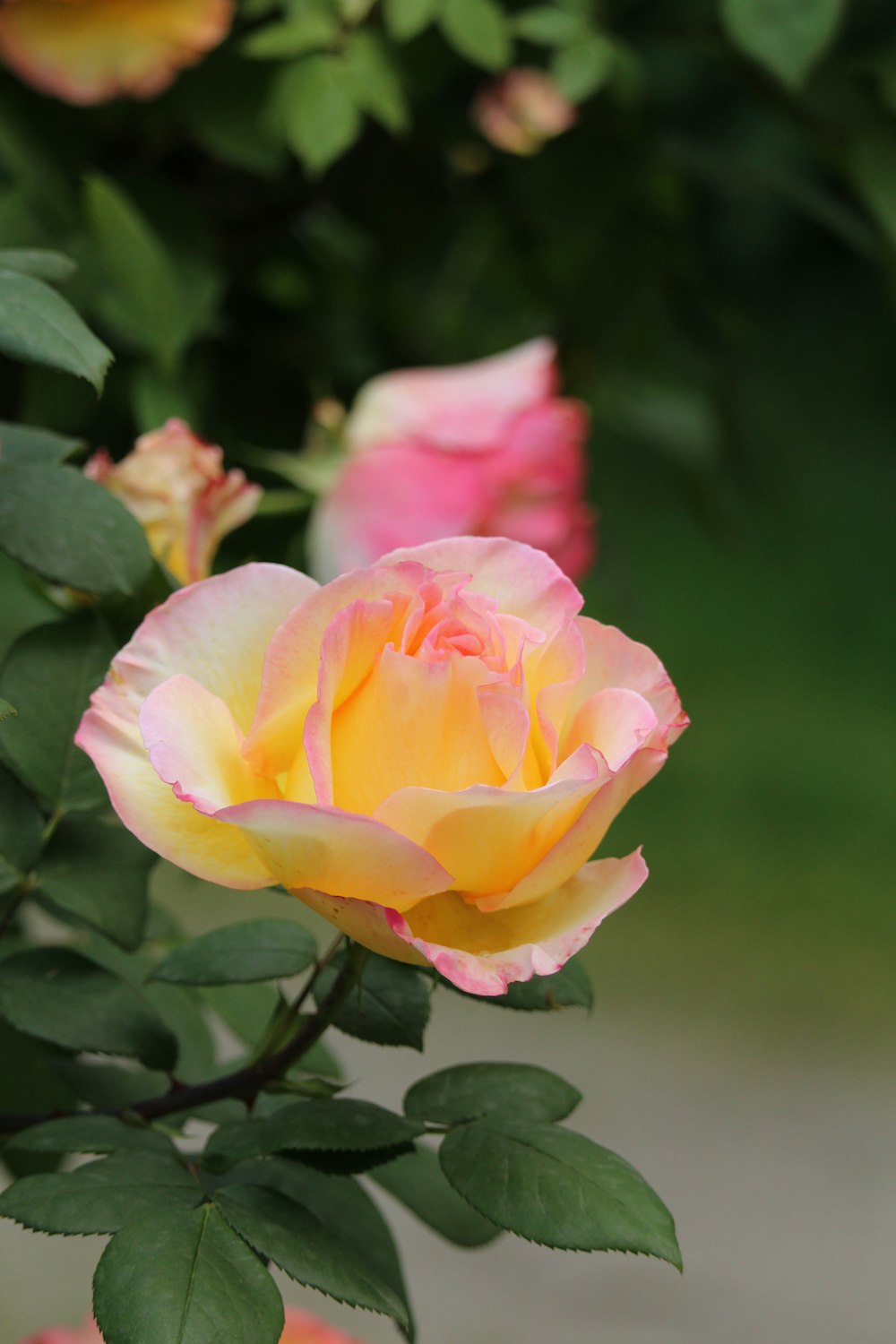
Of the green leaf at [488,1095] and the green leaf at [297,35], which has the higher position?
the green leaf at [297,35]

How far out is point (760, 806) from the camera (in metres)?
1.63

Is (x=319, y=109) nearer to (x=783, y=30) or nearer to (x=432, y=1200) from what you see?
(x=783, y=30)

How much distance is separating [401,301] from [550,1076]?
39 cm

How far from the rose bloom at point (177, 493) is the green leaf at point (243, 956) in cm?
9

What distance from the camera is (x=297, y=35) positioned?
41cm

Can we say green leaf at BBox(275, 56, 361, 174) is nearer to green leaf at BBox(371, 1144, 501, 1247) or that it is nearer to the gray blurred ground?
green leaf at BBox(371, 1144, 501, 1247)

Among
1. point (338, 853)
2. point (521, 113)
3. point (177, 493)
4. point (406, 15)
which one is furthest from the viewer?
point (521, 113)

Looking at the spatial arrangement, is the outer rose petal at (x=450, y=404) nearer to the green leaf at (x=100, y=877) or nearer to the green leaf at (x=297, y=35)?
the green leaf at (x=297, y=35)

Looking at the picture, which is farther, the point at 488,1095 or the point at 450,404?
the point at 450,404

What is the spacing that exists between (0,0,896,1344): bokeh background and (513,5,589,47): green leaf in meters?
0.04

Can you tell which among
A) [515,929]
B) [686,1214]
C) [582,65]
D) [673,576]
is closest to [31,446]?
[515,929]

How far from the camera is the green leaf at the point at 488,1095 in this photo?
22cm

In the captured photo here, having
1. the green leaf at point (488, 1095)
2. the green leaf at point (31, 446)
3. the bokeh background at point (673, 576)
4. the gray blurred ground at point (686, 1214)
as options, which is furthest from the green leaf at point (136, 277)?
the gray blurred ground at point (686, 1214)

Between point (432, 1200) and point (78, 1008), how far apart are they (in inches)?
3.1
